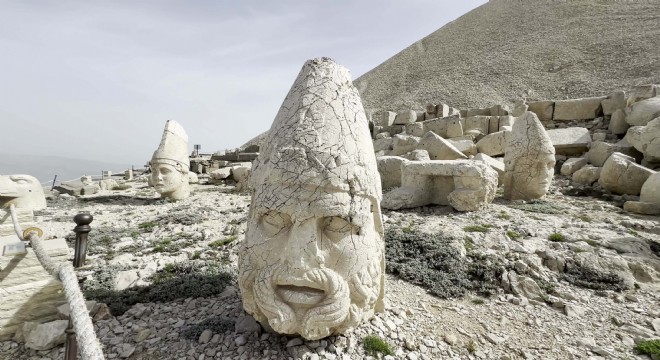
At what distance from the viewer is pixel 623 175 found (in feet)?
21.9

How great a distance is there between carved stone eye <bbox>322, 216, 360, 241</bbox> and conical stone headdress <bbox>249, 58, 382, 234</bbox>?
209mm

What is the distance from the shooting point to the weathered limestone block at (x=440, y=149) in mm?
9185

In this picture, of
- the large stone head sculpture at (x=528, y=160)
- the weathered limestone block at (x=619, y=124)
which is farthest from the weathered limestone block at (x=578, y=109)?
the large stone head sculpture at (x=528, y=160)

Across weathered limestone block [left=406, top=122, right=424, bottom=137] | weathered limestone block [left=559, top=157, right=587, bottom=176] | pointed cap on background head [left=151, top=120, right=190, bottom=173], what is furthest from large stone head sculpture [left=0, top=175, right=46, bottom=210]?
weathered limestone block [left=406, top=122, right=424, bottom=137]

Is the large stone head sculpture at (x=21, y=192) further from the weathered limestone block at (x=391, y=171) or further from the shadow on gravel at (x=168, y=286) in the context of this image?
the weathered limestone block at (x=391, y=171)

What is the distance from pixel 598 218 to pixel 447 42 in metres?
45.5

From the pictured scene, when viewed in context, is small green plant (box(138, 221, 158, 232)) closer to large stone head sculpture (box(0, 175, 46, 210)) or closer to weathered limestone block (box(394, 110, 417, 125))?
large stone head sculpture (box(0, 175, 46, 210))

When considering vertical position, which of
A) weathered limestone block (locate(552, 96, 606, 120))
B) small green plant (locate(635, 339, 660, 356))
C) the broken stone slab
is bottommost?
small green plant (locate(635, 339, 660, 356))

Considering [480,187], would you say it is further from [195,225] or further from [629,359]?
[195,225]

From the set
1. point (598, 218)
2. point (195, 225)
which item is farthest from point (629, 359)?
point (195, 225)

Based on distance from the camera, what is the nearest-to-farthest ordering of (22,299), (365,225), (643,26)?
(365,225)
(22,299)
(643,26)

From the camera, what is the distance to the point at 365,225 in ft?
7.41

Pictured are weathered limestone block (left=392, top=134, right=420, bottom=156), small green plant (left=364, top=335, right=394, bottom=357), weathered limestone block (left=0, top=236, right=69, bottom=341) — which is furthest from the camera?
weathered limestone block (left=392, top=134, right=420, bottom=156)

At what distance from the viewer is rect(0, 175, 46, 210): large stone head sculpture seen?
21.8 feet
